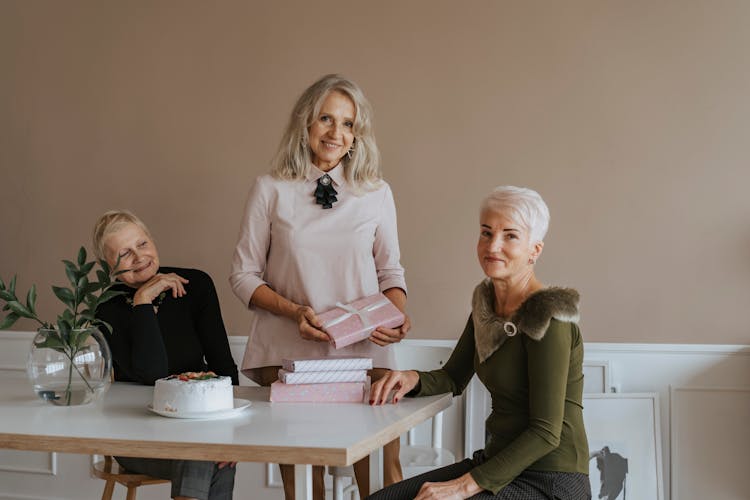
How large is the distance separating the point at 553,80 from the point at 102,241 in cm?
176

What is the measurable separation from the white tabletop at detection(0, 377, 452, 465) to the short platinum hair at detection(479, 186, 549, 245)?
0.48m

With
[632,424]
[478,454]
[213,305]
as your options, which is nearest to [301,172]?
[213,305]

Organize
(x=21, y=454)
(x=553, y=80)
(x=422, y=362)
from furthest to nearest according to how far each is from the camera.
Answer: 1. (x=21, y=454)
2. (x=553, y=80)
3. (x=422, y=362)

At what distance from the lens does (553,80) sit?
337 cm

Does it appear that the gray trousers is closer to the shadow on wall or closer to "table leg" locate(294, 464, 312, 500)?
"table leg" locate(294, 464, 312, 500)

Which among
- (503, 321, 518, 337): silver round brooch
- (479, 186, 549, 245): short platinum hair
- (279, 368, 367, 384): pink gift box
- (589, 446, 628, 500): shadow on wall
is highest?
(479, 186, 549, 245): short platinum hair

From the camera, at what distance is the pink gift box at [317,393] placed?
2.15 meters

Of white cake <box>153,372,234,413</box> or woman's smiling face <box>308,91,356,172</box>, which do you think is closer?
white cake <box>153,372,234,413</box>

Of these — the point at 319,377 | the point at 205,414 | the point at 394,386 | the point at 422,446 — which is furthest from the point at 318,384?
the point at 422,446

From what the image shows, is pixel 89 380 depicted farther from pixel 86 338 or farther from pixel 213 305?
pixel 213 305

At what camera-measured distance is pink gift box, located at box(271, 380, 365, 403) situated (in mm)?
2152

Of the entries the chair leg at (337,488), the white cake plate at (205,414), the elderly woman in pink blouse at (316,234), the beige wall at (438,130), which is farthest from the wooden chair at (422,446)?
the white cake plate at (205,414)

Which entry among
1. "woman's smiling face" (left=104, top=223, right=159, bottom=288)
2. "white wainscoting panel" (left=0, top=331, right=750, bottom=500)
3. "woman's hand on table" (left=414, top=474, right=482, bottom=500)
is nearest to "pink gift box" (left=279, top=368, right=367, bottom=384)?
"woman's hand on table" (left=414, top=474, right=482, bottom=500)

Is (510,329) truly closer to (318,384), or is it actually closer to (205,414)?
(318,384)
